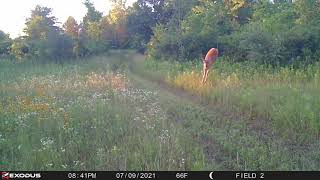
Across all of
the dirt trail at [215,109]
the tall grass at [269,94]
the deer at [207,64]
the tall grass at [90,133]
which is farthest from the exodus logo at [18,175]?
the deer at [207,64]

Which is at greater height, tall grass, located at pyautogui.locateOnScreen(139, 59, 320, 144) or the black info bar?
tall grass, located at pyautogui.locateOnScreen(139, 59, 320, 144)

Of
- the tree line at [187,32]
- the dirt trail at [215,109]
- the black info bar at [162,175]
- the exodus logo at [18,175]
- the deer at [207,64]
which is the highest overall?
the tree line at [187,32]

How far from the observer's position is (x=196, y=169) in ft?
16.8

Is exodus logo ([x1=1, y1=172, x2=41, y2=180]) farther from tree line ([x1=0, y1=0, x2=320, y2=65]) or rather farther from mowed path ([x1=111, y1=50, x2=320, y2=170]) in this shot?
tree line ([x1=0, y1=0, x2=320, y2=65])

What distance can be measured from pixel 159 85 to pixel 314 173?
27.3ft

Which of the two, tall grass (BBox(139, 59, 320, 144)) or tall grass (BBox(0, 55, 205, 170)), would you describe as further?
tall grass (BBox(139, 59, 320, 144))

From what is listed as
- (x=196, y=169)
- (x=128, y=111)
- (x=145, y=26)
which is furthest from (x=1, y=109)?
(x=145, y=26)

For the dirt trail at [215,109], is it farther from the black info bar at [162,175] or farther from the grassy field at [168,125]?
the black info bar at [162,175]

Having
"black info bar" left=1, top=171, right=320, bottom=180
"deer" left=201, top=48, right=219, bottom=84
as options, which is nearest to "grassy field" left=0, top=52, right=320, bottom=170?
"black info bar" left=1, top=171, right=320, bottom=180

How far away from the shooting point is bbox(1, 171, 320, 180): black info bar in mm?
4949

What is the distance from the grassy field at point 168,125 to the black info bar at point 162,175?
0.62ft

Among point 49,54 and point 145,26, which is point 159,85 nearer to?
point 49,54

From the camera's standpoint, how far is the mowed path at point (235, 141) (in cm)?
562

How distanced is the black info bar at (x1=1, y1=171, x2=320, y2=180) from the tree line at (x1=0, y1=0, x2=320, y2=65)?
28.2 ft
